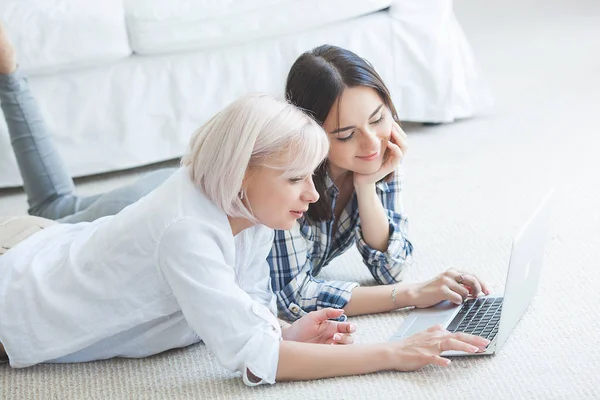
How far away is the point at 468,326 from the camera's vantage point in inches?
54.7

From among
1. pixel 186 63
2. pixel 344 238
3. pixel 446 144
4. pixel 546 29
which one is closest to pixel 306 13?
pixel 186 63

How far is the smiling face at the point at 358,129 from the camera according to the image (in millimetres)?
1431

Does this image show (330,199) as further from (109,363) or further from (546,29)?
(546,29)

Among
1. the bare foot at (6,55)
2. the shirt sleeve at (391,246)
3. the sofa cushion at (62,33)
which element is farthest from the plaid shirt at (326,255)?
the sofa cushion at (62,33)

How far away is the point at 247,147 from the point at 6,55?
84 centimetres

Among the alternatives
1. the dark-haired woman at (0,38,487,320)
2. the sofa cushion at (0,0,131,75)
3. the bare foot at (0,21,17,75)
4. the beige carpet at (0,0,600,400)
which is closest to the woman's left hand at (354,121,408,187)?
the dark-haired woman at (0,38,487,320)

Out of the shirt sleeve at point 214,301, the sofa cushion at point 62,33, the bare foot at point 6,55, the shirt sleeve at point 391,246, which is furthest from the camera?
the sofa cushion at point 62,33

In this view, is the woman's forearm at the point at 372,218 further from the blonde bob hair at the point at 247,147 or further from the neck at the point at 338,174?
the blonde bob hair at the point at 247,147

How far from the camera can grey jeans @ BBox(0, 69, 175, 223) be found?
1.87 metres

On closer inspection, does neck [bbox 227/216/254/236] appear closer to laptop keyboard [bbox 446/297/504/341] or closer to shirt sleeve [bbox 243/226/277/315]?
shirt sleeve [bbox 243/226/277/315]

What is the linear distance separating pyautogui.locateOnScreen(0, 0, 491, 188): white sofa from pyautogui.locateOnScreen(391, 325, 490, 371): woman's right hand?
1.18 m

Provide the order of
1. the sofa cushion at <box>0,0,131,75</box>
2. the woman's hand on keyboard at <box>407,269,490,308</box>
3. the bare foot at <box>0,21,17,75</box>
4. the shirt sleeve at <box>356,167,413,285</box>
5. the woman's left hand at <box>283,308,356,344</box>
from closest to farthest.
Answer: the woman's left hand at <box>283,308,356,344</box>
the woman's hand on keyboard at <box>407,269,490,308</box>
the shirt sleeve at <box>356,167,413,285</box>
the bare foot at <box>0,21,17,75</box>
the sofa cushion at <box>0,0,131,75</box>

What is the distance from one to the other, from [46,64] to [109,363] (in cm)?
100

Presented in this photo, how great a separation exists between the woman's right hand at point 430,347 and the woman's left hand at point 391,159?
31cm
